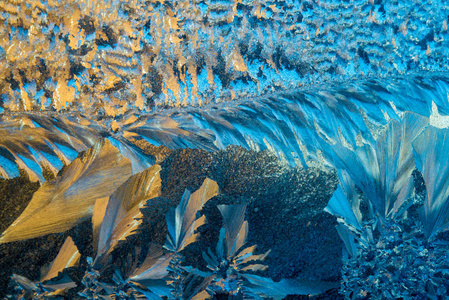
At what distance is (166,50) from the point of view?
0.38 m

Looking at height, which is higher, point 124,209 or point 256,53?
point 256,53

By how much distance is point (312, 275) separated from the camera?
38cm

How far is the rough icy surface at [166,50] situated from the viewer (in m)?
0.36

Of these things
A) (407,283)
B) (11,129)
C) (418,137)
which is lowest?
(407,283)

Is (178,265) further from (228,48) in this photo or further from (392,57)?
(392,57)

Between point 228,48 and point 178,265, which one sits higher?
point 228,48

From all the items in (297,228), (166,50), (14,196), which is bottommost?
(297,228)

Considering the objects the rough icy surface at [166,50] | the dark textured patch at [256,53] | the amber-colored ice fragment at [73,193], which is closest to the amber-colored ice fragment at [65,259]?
the amber-colored ice fragment at [73,193]

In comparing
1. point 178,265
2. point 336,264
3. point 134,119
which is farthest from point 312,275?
point 134,119

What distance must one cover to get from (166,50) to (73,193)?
171 millimetres

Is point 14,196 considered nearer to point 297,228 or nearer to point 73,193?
point 73,193

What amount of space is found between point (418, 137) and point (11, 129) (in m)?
0.44

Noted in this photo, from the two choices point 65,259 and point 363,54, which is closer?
point 65,259

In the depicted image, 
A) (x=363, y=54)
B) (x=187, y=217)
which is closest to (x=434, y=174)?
(x=363, y=54)
